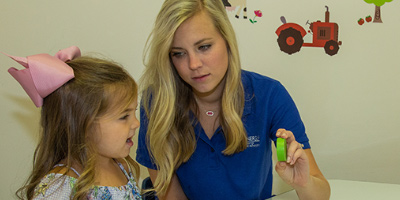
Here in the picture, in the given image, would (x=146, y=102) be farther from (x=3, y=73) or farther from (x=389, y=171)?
(x=389, y=171)

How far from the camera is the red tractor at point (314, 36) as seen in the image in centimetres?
183

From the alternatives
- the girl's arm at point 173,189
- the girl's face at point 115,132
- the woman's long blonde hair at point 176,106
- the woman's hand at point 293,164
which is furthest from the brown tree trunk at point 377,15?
the girl's face at point 115,132

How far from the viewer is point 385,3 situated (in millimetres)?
1823

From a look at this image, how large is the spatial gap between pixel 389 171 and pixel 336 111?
1.22ft

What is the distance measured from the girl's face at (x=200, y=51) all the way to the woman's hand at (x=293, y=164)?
0.86 feet

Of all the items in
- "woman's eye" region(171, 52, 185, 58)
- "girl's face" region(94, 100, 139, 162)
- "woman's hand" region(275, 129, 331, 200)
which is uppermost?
"woman's eye" region(171, 52, 185, 58)

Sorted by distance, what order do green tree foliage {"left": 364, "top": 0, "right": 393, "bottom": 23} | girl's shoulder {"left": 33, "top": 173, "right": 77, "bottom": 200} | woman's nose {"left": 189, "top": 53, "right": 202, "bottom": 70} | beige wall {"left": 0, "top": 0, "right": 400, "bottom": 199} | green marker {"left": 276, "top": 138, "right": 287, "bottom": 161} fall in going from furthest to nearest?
1. green tree foliage {"left": 364, "top": 0, "right": 393, "bottom": 23}
2. beige wall {"left": 0, "top": 0, "right": 400, "bottom": 199}
3. woman's nose {"left": 189, "top": 53, "right": 202, "bottom": 70}
4. green marker {"left": 276, "top": 138, "right": 287, "bottom": 161}
5. girl's shoulder {"left": 33, "top": 173, "right": 77, "bottom": 200}

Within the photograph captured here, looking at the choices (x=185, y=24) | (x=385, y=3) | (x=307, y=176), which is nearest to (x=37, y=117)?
(x=185, y=24)

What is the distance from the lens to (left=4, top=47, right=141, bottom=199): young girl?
3.36 feet

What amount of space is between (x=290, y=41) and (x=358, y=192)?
2.34ft

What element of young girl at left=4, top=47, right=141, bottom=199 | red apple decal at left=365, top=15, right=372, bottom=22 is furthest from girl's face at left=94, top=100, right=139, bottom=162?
red apple decal at left=365, top=15, right=372, bottom=22

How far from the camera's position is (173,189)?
1484 mm

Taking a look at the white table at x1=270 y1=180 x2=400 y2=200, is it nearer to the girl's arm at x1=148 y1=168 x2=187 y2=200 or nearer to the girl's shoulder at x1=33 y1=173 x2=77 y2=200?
the girl's arm at x1=148 y1=168 x2=187 y2=200

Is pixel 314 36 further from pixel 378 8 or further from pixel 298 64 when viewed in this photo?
pixel 378 8
